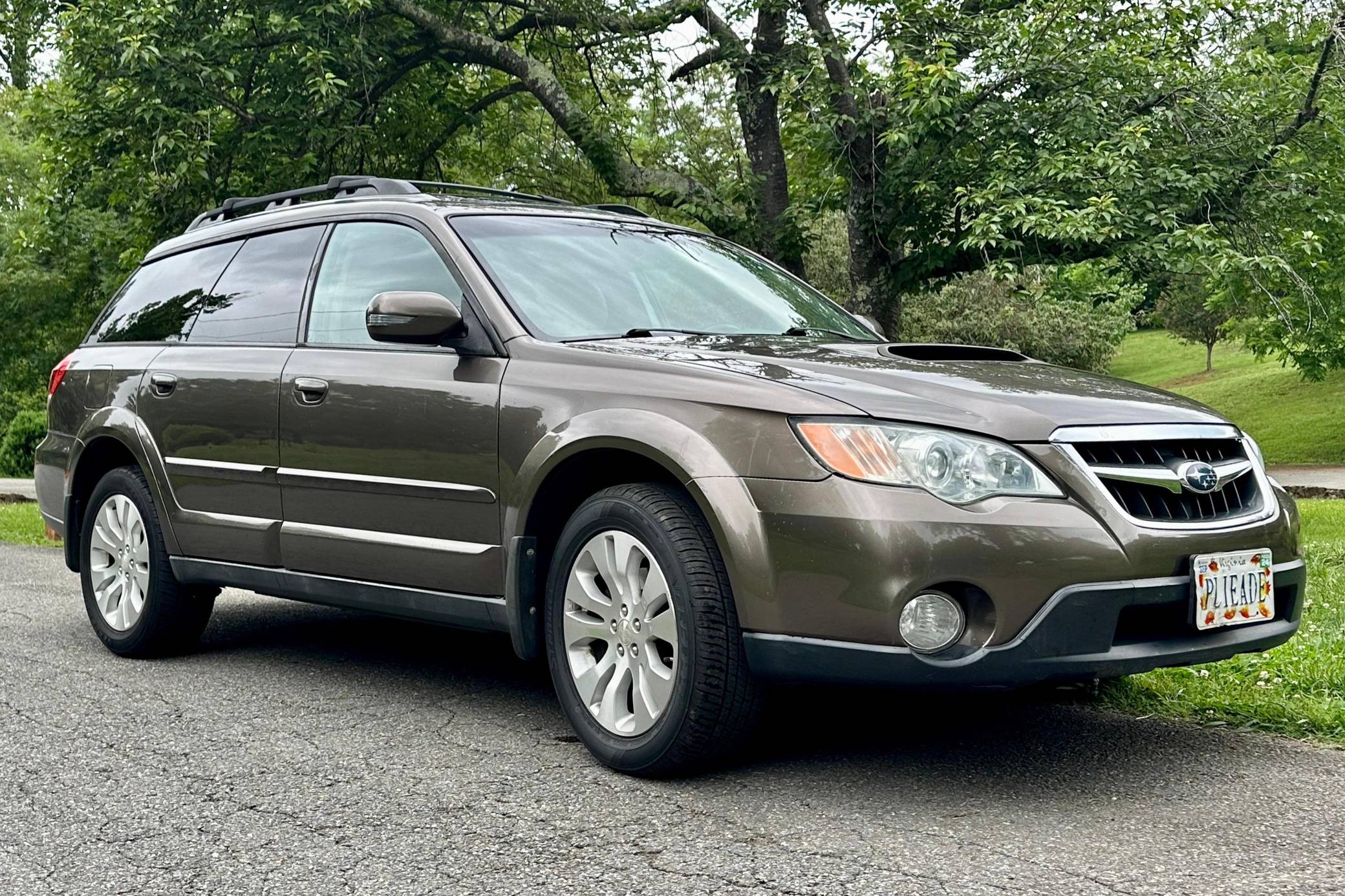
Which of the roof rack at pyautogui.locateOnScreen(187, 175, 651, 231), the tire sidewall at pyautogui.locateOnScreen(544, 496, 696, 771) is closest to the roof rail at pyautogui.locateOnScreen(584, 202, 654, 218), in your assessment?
the roof rack at pyautogui.locateOnScreen(187, 175, 651, 231)

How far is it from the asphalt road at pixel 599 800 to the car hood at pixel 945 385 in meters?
1.01

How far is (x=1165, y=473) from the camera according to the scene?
3.78 metres

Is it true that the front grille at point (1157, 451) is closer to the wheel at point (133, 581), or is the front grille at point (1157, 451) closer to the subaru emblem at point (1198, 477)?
the subaru emblem at point (1198, 477)

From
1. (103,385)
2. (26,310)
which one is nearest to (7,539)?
(103,385)

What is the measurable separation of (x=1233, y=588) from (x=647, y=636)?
160cm

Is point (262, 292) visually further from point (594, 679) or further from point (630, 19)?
point (630, 19)

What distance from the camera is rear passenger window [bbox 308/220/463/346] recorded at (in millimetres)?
5004

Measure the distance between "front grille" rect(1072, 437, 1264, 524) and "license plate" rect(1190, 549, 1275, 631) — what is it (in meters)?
0.12

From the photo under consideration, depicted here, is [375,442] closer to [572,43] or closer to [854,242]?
[854,242]

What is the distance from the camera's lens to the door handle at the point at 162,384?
→ 5.80 metres

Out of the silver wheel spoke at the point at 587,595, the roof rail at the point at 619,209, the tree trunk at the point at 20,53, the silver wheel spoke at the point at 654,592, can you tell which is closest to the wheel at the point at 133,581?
the roof rail at the point at 619,209

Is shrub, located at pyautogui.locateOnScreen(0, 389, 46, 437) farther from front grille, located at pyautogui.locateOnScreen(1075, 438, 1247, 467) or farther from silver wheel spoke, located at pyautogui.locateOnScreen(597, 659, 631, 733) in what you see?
front grille, located at pyautogui.locateOnScreen(1075, 438, 1247, 467)

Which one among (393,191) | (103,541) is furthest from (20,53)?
(393,191)

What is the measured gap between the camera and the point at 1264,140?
1469cm
